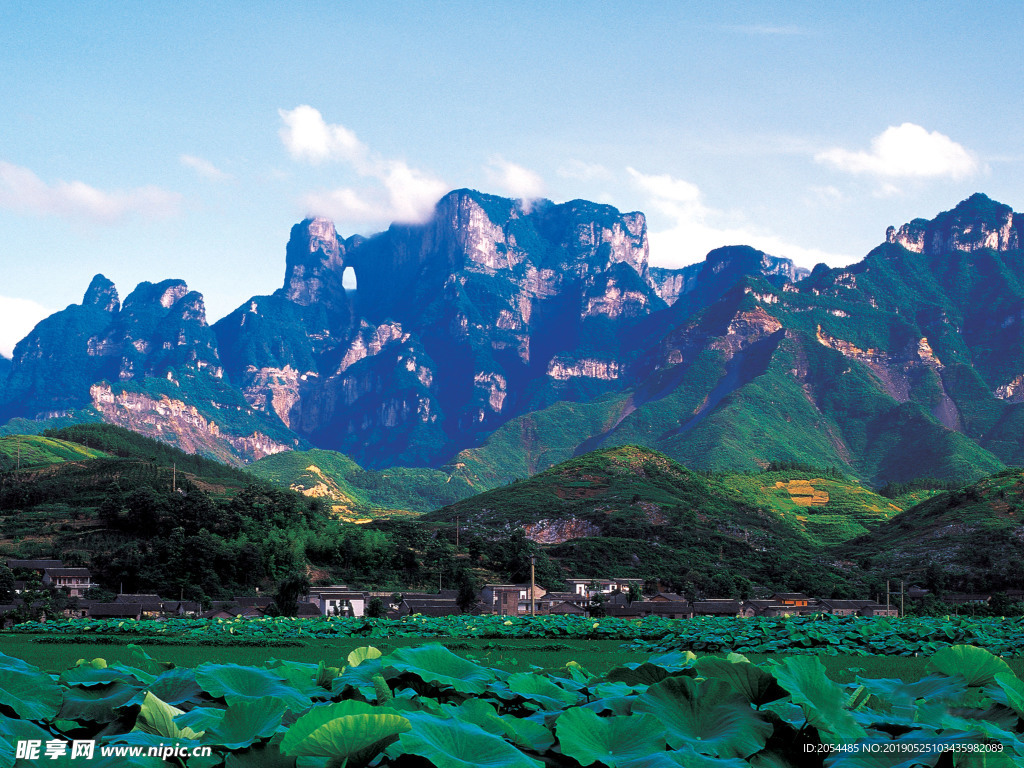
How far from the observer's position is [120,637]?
88.8 feet

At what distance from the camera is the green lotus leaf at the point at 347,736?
226 cm

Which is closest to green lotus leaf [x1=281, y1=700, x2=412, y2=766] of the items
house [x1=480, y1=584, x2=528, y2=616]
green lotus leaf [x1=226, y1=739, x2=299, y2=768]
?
green lotus leaf [x1=226, y1=739, x2=299, y2=768]

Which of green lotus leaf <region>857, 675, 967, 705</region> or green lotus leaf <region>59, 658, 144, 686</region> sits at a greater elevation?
green lotus leaf <region>857, 675, 967, 705</region>

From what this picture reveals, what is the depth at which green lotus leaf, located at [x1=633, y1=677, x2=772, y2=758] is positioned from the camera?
269cm

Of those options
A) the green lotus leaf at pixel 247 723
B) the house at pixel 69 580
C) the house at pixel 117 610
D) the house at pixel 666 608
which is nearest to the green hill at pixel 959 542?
the house at pixel 666 608

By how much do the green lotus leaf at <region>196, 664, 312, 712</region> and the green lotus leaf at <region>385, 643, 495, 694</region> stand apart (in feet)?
1.51

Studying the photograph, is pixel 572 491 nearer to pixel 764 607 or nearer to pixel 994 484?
pixel 994 484

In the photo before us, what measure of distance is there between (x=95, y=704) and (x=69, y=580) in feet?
198

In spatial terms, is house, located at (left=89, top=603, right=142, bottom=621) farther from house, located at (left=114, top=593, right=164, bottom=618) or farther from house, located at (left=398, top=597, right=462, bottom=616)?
house, located at (left=398, top=597, right=462, bottom=616)

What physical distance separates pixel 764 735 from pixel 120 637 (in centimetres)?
2832

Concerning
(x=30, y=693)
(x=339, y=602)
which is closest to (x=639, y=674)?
(x=30, y=693)

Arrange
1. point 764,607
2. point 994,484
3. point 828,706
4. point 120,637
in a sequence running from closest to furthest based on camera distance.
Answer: point 828,706
point 120,637
point 764,607
point 994,484

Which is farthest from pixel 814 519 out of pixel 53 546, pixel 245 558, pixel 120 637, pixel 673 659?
pixel 673 659

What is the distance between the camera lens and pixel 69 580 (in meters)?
56.3
